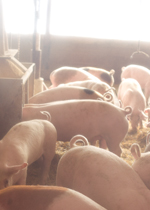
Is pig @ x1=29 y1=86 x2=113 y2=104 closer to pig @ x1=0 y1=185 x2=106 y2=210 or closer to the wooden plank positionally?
the wooden plank

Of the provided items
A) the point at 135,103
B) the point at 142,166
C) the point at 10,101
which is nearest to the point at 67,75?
the point at 135,103

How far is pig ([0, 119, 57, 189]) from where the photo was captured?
5.05 ft

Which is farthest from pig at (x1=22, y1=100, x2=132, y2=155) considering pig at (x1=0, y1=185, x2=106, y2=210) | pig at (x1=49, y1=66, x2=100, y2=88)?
pig at (x1=49, y1=66, x2=100, y2=88)

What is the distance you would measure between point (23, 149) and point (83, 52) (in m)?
4.99

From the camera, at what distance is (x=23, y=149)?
178 centimetres

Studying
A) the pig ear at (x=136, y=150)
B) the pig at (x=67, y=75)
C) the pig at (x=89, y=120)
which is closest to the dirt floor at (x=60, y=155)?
the pig at (x=89, y=120)

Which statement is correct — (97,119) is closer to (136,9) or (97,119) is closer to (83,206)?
(83,206)

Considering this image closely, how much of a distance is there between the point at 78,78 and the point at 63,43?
2223 millimetres

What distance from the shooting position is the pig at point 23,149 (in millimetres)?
1538

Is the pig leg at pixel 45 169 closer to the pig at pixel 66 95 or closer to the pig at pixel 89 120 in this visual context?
the pig at pixel 89 120

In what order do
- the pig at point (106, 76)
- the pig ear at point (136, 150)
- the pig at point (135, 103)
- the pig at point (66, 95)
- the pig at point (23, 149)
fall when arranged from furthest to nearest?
the pig at point (106, 76) < the pig at point (135, 103) < the pig at point (66, 95) < the pig ear at point (136, 150) < the pig at point (23, 149)

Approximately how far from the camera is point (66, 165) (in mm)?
1614

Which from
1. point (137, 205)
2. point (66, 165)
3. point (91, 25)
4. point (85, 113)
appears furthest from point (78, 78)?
point (137, 205)

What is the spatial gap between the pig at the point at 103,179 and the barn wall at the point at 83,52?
4.95m
